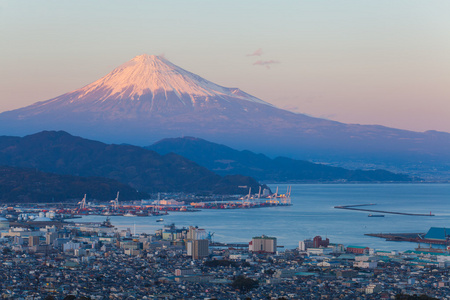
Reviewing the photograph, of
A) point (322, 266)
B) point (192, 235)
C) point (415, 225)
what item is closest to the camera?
point (322, 266)

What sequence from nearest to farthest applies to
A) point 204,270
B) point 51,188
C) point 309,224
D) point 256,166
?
1. point 204,270
2. point 309,224
3. point 51,188
4. point 256,166

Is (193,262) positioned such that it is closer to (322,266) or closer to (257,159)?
(322,266)

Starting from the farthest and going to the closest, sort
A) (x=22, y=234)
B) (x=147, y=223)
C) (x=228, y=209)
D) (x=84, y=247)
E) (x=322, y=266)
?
(x=228, y=209) < (x=147, y=223) < (x=22, y=234) < (x=84, y=247) < (x=322, y=266)

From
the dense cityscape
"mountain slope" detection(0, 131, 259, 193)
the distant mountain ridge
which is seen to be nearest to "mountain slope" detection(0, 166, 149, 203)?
"mountain slope" detection(0, 131, 259, 193)

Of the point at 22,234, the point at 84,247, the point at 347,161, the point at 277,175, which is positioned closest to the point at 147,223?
the point at 22,234

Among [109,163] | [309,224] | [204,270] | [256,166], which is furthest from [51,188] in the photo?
[256,166]

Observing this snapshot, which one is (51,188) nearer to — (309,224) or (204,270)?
(309,224)

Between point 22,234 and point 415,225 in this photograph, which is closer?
point 22,234

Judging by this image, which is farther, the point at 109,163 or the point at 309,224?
the point at 109,163
